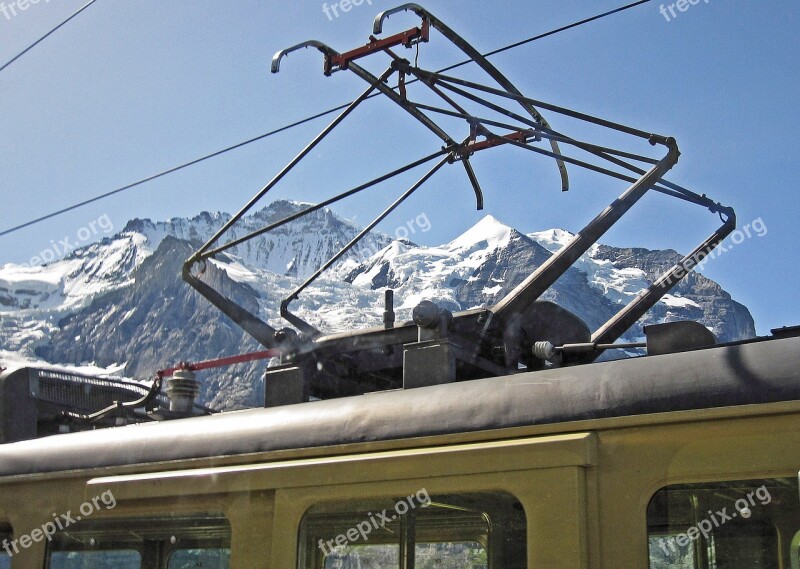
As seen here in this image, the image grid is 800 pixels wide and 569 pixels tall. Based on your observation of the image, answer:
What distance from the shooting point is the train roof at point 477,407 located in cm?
303

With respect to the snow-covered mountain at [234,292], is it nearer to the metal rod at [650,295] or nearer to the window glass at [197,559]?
the metal rod at [650,295]

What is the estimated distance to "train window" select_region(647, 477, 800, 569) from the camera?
2.73 meters

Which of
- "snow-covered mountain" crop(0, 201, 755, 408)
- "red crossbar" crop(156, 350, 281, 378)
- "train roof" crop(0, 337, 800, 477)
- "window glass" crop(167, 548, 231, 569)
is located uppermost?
"snow-covered mountain" crop(0, 201, 755, 408)

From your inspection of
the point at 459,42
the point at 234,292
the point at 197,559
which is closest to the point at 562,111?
the point at 459,42

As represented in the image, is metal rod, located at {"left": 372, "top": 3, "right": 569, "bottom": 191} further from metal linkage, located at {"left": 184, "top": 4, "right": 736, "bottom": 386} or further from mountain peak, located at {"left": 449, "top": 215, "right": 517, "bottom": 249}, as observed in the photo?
mountain peak, located at {"left": 449, "top": 215, "right": 517, "bottom": 249}

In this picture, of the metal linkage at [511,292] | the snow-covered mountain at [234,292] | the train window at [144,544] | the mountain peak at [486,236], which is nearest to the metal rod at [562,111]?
the metal linkage at [511,292]

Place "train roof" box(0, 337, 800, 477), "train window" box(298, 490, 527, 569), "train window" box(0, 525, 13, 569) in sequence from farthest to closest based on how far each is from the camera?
"train window" box(0, 525, 13, 569), "train window" box(298, 490, 527, 569), "train roof" box(0, 337, 800, 477)
